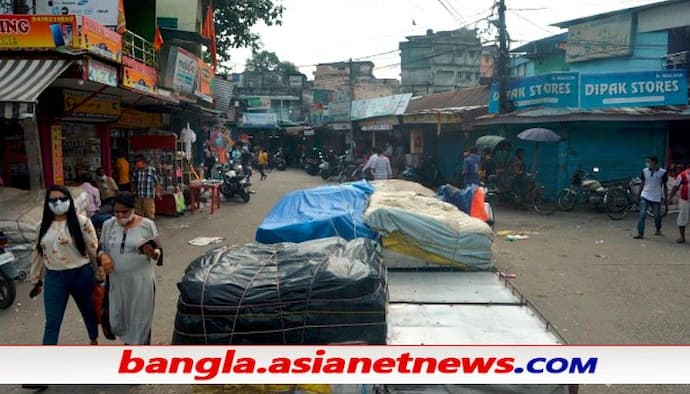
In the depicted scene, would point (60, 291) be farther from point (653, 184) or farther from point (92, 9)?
point (653, 184)

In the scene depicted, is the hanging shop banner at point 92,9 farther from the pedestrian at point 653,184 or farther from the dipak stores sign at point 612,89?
the dipak stores sign at point 612,89

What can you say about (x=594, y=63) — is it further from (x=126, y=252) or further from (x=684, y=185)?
(x=126, y=252)

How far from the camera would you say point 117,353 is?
9.54ft

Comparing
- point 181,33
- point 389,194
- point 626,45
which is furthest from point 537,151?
point 181,33

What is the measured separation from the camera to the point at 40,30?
24.5 feet

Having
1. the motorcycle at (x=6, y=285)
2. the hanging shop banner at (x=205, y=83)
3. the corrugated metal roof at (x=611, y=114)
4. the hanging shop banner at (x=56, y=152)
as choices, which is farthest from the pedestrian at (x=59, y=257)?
the corrugated metal roof at (x=611, y=114)

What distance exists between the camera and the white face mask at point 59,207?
4.12 m

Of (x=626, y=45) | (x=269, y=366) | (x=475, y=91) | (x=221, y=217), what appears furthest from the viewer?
(x=475, y=91)

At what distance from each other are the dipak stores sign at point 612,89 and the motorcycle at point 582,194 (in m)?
2.09

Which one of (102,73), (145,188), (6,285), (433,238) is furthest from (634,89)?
(6,285)

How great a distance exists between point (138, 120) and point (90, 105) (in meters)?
3.00

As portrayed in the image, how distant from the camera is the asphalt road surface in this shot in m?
5.22

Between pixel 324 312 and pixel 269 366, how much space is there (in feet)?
2.78

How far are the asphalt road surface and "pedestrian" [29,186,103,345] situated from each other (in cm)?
69
